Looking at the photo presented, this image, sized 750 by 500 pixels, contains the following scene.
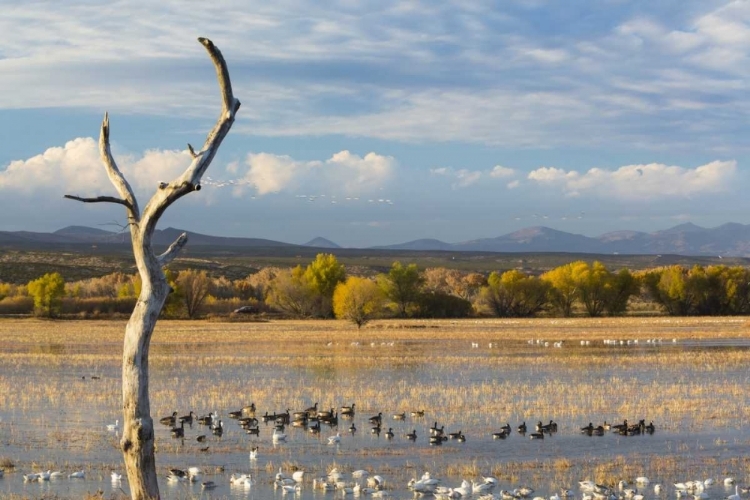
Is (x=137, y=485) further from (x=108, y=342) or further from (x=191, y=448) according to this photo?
(x=108, y=342)

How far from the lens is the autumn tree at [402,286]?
9138cm

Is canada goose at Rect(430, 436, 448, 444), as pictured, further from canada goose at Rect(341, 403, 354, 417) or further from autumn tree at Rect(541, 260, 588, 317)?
autumn tree at Rect(541, 260, 588, 317)

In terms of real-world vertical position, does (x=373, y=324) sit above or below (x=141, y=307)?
below

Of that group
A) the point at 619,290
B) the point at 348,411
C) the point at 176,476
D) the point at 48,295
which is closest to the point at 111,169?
the point at 176,476

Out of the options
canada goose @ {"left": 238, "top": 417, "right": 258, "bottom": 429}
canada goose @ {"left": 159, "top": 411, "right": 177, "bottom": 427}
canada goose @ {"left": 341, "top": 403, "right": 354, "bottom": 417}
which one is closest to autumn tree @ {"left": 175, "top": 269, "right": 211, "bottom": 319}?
canada goose @ {"left": 341, "top": 403, "right": 354, "bottom": 417}

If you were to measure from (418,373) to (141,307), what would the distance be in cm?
2403

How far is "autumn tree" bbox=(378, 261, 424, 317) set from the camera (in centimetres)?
9138

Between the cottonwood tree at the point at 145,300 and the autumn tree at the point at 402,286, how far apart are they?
78.0 m

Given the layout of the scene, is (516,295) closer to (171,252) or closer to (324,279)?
(324,279)

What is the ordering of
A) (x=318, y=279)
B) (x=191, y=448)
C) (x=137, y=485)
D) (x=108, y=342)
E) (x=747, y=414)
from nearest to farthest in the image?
(x=137, y=485)
(x=191, y=448)
(x=747, y=414)
(x=108, y=342)
(x=318, y=279)

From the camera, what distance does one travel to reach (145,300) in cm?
1205

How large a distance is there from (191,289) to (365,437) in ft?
235

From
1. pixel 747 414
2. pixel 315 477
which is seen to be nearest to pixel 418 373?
pixel 747 414

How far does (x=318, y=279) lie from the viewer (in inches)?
3812
